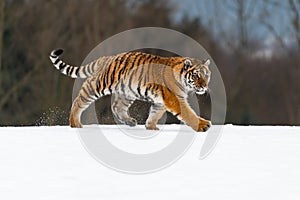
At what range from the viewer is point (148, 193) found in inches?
112

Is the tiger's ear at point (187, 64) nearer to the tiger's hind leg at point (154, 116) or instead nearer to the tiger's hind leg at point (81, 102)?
the tiger's hind leg at point (154, 116)

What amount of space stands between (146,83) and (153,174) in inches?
104

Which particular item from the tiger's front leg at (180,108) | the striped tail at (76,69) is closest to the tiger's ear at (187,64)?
the tiger's front leg at (180,108)

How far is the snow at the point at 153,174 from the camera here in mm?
2842

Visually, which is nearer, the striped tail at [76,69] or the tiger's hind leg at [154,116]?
the tiger's hind leg at [154,116]

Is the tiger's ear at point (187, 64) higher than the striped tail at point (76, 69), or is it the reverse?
the tiger's ear at point (187, 64)

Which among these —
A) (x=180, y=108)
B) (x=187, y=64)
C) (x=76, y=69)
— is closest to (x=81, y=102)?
(x=76, y=69)

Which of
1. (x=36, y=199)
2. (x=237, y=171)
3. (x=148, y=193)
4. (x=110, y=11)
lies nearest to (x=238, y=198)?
(x=148, y=193)

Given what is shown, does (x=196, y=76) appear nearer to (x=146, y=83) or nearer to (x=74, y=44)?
(x=146, y=83)

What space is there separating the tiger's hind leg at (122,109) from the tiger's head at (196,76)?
1.23 metres

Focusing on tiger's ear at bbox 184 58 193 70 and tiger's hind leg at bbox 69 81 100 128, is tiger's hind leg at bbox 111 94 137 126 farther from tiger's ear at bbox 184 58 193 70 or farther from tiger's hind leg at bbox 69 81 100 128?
tiger's ear at bbox 184 58 193 70

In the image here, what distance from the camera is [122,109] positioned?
683 cm

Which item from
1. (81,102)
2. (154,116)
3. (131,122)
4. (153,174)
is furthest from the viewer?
(131,122)

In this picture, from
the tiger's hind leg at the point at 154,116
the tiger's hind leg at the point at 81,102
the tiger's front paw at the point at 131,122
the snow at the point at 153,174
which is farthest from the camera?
the tiger's front paw at the point at 131,122
